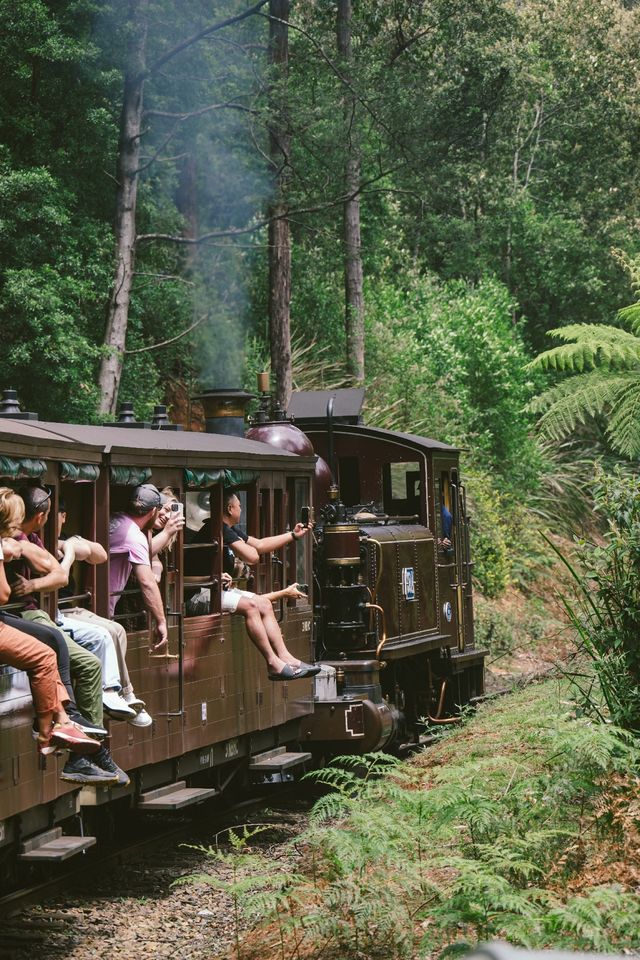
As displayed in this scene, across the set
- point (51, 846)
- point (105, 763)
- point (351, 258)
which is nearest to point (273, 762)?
point (105, 763)

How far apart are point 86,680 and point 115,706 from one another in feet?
1.54

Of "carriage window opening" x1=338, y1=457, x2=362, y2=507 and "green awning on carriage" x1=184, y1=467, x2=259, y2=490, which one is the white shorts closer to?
"green awning on carriage" x1=184, y1=467, x2=259, y2=490

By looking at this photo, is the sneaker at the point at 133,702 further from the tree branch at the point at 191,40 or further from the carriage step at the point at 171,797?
the tree branch at the point at 191,40

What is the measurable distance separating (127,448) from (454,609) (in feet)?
25.3

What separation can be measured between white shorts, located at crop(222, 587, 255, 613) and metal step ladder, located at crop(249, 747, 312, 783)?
1584 mm

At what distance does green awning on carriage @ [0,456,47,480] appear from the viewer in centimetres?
696

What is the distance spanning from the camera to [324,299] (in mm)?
28438

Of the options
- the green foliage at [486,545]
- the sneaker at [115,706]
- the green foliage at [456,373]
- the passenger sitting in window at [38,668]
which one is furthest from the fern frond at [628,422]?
the green foliage at [456,373]

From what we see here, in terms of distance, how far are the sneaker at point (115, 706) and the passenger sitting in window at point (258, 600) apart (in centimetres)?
235

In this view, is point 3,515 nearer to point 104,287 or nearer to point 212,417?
point 212,417

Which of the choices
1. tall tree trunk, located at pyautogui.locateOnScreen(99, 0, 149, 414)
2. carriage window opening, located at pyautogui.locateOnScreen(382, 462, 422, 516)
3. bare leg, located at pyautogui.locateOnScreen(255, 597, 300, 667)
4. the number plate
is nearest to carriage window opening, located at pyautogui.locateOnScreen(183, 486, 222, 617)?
bare leg, located at pyautogui.locateOnScreen(255, 597, 300, 667)

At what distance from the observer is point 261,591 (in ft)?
37.1

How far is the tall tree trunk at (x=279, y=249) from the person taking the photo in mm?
21781

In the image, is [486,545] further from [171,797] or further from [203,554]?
[171,797]
